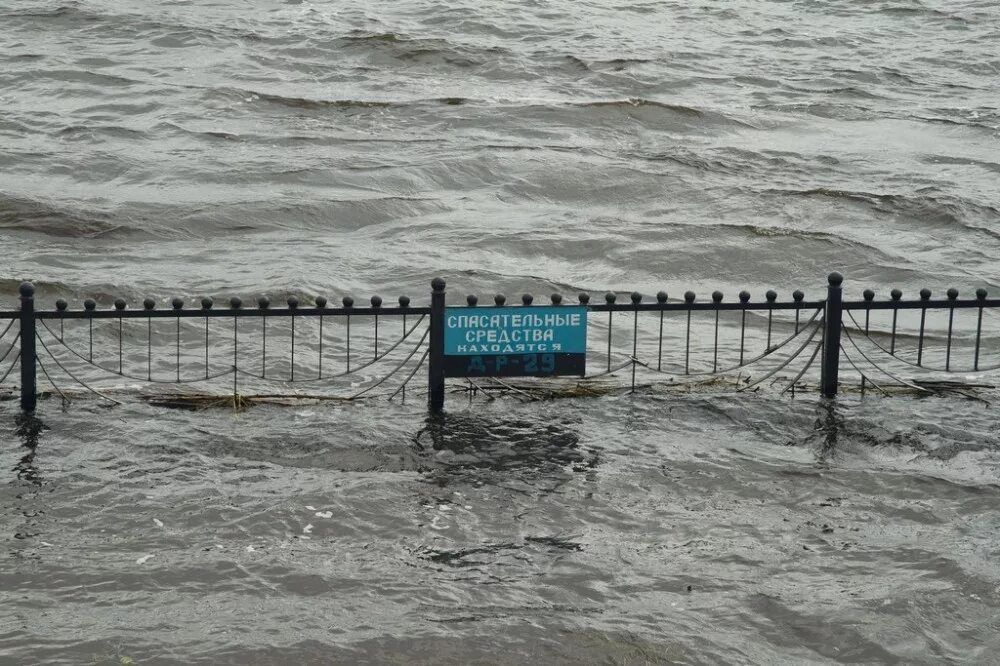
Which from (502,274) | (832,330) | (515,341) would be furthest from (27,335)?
(502,274)

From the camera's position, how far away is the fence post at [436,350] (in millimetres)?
12375

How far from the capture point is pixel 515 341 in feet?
41.4

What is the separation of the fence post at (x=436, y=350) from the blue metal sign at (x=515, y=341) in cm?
7

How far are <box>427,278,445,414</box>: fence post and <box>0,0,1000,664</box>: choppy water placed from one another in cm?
26

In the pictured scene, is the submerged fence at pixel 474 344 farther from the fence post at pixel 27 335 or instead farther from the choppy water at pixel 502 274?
the choppy water at pixel 502 274

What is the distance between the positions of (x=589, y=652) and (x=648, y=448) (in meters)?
3.74

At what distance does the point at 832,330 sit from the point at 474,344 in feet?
11.9

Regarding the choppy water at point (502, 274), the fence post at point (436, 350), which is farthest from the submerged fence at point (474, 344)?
the choppy water at point (502, 274)

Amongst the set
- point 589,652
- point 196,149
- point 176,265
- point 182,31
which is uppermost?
point 182,31

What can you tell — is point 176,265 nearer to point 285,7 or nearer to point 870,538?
point 870,538

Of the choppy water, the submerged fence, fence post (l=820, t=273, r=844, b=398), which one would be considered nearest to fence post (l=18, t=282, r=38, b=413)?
the submerged fence

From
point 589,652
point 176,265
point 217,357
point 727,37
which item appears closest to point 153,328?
point 217,357

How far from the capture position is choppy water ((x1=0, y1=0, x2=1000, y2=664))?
9281 mm

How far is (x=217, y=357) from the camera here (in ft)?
53.1
